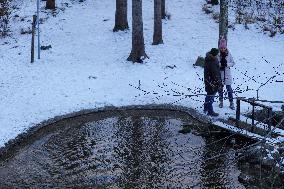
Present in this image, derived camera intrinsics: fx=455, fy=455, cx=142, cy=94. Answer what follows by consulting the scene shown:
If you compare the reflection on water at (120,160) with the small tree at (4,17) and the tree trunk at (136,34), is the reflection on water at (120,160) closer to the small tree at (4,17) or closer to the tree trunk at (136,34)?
the tree trunk at (136,34)

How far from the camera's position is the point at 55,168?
34.4 feet

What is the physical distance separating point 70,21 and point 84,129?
11.2 meters

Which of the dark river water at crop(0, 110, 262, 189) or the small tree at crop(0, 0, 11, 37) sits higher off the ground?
the small tree at crop(0, 0, 11, 37)

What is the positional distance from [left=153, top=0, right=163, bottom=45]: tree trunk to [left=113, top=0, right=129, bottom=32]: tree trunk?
6.61 ft

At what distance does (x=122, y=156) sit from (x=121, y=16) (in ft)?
36.7

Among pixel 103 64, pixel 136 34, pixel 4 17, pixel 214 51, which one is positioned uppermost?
pixel 4 17

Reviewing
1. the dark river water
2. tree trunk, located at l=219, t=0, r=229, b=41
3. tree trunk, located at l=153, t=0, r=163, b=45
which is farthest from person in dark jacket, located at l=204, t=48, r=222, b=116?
tree trunk, located at l=153, t=0, r=163, b=45

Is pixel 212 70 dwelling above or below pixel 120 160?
above

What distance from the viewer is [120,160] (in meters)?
10.9

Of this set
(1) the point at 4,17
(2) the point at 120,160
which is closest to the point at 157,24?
(1) the point at 4,17

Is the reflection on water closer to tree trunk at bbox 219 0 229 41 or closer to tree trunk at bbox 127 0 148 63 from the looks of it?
tree trunk at bbox 127 0 148 63

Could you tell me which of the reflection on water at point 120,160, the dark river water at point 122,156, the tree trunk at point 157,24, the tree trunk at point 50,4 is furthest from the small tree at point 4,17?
the reflection on water at point 120,160

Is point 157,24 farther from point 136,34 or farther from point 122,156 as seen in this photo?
point 122,156

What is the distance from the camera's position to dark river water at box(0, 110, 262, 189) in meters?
9.80
